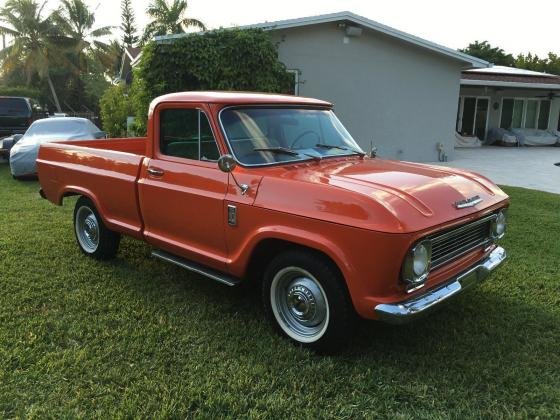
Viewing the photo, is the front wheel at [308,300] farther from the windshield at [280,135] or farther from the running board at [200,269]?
the windshield at [280,135]

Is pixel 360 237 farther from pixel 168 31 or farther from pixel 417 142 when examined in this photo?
pixel 168 31

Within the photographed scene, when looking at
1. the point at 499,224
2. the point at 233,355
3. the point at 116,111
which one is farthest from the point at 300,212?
the point at 116,111

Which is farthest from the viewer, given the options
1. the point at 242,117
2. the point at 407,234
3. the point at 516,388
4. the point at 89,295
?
the point at 89,295

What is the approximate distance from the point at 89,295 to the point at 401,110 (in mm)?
11890

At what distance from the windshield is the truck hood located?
0.21 meters

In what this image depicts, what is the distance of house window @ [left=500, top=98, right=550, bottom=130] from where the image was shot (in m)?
23.1

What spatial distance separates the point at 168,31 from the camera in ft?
101

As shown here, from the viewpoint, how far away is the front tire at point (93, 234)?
211 inches

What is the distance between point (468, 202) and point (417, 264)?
775 millimetres

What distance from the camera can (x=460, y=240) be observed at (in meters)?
3.62

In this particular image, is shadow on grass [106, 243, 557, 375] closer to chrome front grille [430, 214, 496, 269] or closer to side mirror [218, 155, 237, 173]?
chrome front grille [430, 214, 496, 269]

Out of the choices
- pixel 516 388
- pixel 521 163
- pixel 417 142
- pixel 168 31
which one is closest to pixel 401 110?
pixel 417 142

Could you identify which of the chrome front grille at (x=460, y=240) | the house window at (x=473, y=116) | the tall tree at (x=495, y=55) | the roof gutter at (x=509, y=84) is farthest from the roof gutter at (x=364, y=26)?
the tall tree at (x=495, y=55)

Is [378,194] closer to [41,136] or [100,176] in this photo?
[100,176]
